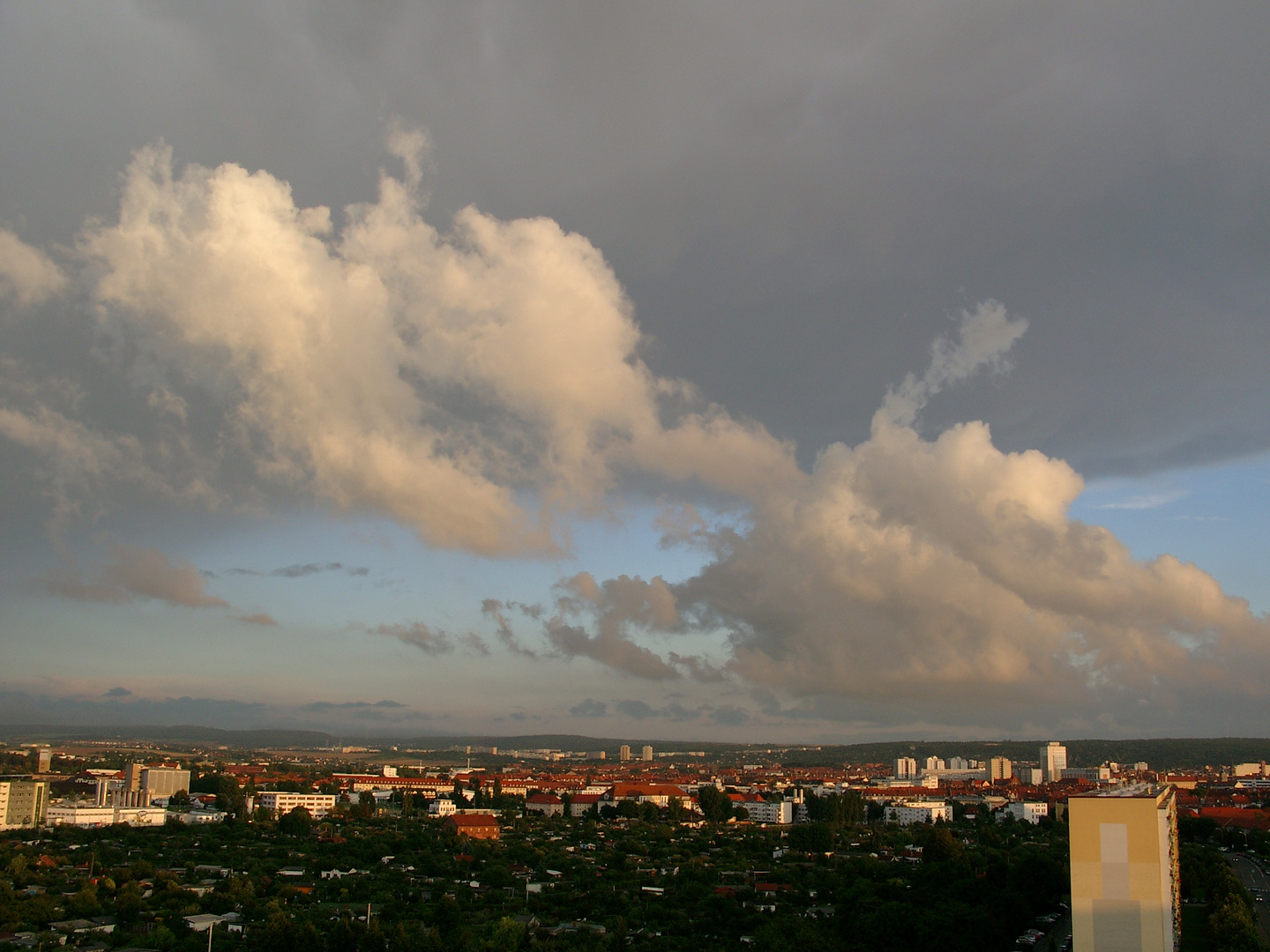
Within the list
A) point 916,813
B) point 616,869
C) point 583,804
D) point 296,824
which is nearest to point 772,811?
point 916,813

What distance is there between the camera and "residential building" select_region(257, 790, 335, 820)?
180 feet

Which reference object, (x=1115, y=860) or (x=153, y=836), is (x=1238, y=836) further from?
(x=153, y=836)

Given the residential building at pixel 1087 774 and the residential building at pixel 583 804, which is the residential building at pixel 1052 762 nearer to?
the residential building at pixel 1087 774

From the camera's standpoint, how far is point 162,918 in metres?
22.5

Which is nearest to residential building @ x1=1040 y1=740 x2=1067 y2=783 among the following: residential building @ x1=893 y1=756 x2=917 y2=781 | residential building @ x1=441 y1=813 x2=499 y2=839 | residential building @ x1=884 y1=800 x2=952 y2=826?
residential building @ x1=893 y1=756 x2=917 y2=781

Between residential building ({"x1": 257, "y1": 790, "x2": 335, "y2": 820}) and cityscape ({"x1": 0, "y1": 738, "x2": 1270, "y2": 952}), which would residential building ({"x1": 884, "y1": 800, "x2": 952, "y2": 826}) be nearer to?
cityscape ({"x1": 0, "y1": 738, "x2": 1270, "y2": 952})

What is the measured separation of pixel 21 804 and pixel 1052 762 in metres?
100

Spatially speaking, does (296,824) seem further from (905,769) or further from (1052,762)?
(905,769)

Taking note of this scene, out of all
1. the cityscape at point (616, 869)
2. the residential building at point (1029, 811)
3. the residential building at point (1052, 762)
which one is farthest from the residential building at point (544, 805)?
the residential building at point (1052, 762)

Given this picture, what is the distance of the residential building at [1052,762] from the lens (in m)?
104

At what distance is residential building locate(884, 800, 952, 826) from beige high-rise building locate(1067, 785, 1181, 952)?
41.1 meters

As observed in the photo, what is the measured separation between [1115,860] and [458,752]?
641ft

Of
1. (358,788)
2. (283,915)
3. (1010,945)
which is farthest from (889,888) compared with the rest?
(358,788)

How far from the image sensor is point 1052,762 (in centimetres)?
10525
